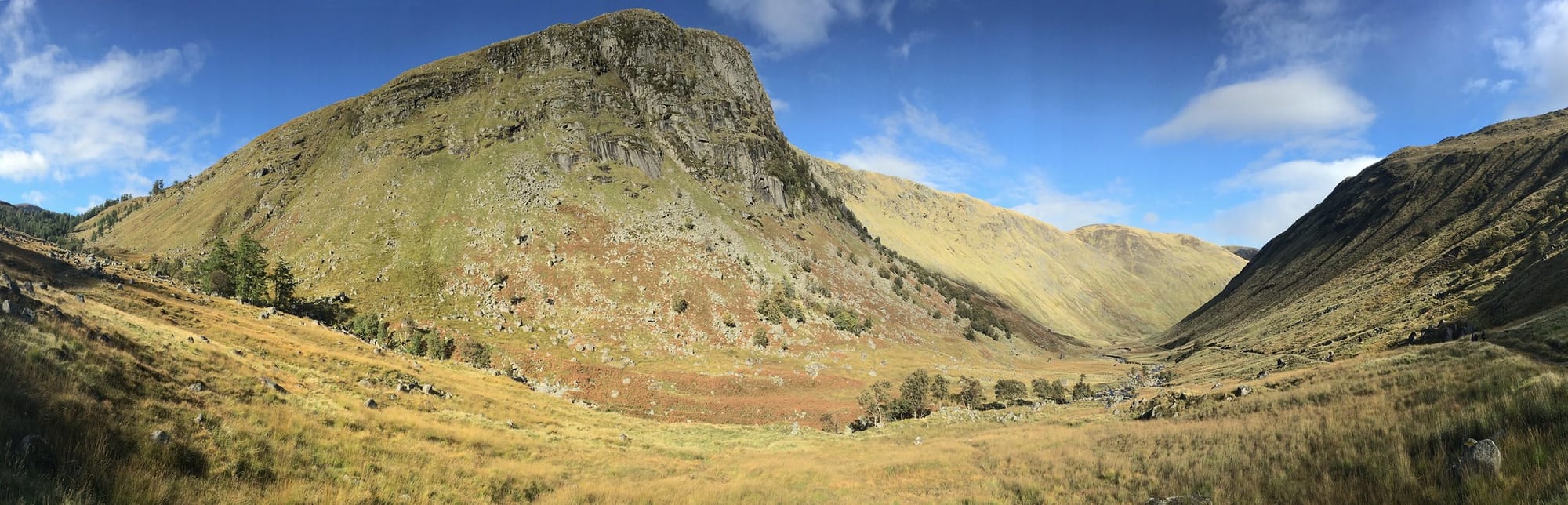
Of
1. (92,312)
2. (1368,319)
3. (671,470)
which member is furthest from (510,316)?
(1368,319)

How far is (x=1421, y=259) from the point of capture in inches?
3076

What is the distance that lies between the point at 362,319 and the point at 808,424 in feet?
163

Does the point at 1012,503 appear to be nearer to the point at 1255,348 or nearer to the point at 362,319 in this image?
the point at 362,319

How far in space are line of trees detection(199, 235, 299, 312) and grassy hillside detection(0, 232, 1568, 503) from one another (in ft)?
79.6

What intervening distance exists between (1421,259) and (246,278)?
510ft

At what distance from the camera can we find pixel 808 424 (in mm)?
49656

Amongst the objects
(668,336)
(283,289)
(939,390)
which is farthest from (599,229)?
(939,390)

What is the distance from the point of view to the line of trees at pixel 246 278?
192 ft

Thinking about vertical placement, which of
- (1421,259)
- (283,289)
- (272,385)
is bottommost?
(272,385)

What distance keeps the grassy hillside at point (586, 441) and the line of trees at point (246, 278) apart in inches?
955

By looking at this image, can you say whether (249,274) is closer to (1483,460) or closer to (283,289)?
(283,289)

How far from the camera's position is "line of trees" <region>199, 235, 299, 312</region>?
58.6 metres

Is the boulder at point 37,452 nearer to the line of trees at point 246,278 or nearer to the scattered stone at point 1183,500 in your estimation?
the scattered stone at point 1183,500

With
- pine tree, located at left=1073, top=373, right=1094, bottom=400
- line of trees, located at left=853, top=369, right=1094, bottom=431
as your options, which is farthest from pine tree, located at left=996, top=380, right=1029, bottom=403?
pine tree, located at left=1073, top=373, right=1094, bottom=400
